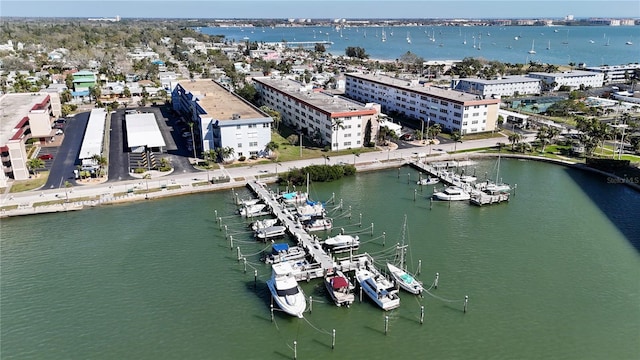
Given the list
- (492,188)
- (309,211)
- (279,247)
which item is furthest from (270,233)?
(492,188)

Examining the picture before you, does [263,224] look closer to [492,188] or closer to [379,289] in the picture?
[379,289]

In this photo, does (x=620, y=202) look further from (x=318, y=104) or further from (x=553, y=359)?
(x=318, y=104)

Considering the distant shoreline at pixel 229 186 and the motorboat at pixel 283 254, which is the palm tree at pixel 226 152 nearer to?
the distant shoreline at pixel 229 186

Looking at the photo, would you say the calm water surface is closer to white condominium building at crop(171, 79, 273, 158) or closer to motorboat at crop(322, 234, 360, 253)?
motorboat at crop(322, 234, 360, 253)

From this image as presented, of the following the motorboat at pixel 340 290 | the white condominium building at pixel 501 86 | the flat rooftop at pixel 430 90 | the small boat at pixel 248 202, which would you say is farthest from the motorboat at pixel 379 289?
the white condominium building at pixel 501 86

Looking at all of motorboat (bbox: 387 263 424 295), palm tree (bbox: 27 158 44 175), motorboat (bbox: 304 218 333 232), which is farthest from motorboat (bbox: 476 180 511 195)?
palm tree (bbox: 27 158 44 175)

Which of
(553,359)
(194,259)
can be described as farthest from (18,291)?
(553,359)
